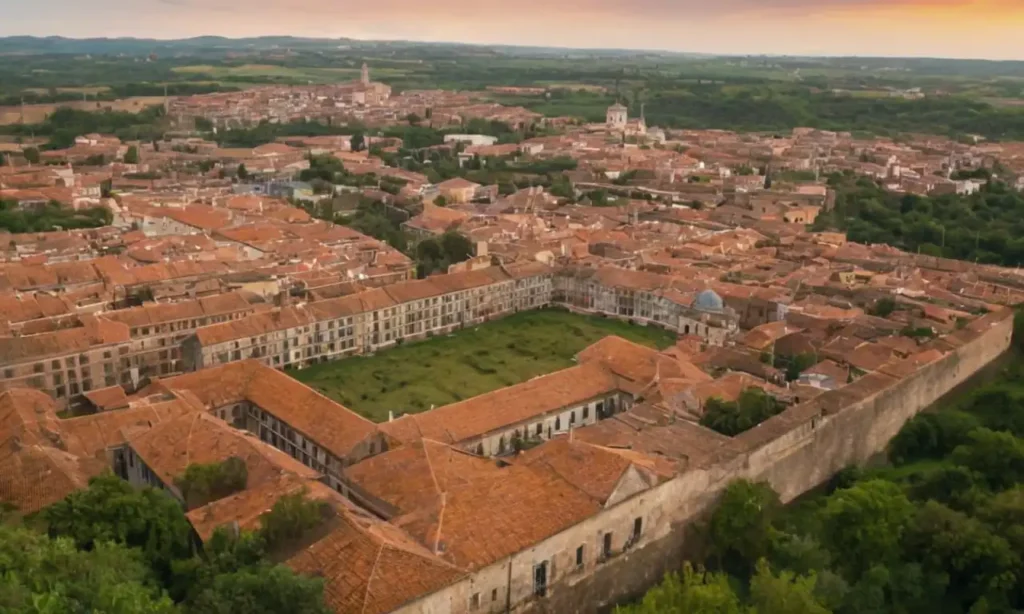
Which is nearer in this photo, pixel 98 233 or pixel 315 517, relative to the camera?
pixel 315 517

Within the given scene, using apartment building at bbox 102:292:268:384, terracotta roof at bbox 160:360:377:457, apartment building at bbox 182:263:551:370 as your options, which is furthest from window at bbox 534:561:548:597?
apartment building at bbox 102:292:268:384

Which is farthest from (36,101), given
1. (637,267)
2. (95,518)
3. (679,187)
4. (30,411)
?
(95,518)

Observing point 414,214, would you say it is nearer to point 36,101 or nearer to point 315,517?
point 315,517

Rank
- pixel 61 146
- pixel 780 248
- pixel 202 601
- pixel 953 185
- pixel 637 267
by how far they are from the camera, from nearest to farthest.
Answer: pixel 202 601 < pixel 637 267 < pixel 780 248 < pixel 953 185 < pixel 61 146

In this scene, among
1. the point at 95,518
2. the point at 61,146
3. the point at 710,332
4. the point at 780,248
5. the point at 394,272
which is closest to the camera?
the point at 95,518

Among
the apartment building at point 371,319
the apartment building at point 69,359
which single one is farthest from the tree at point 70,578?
the apartment building at point 371,319

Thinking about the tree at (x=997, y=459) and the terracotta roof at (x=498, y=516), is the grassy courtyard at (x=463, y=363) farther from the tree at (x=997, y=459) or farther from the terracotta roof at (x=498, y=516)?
the tree at (x=997, y=459)

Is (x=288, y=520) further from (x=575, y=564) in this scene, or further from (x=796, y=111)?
(x=796, y=111)

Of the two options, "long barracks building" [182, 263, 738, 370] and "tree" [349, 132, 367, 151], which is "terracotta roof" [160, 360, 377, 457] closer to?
"long barracks building" [182, 263, 738, 370]
